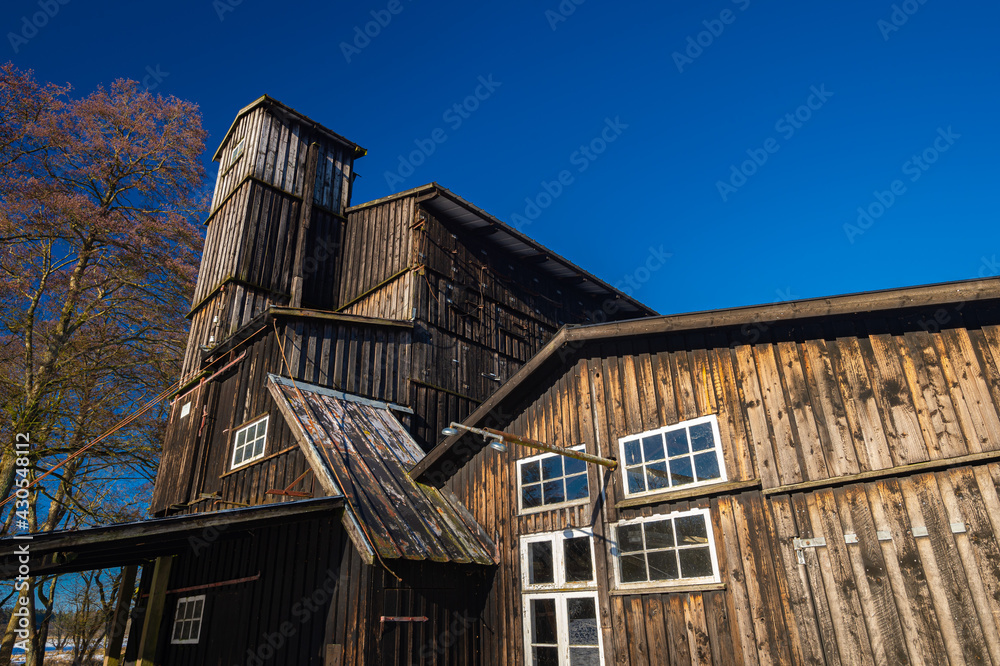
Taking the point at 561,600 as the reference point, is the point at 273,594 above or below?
above

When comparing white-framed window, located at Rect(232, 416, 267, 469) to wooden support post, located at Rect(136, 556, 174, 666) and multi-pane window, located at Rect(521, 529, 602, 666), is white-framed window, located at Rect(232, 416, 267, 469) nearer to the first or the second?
wooden support post, located at Rect(136, 556, 174, 666)

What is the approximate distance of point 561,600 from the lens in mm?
8703

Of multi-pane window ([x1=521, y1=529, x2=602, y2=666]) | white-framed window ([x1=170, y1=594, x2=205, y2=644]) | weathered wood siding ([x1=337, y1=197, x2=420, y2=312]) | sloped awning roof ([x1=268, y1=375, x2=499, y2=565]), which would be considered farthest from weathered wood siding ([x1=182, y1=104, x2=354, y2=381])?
multi-pane window ([x1=521, y1=529, x2=602, y2=666])

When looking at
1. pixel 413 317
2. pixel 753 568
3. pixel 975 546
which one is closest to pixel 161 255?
pixel 413 317

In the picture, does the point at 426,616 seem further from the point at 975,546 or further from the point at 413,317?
the point at 413,317

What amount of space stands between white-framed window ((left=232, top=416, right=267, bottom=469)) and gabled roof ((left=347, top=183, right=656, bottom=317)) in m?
7.71

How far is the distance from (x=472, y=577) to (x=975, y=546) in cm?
671

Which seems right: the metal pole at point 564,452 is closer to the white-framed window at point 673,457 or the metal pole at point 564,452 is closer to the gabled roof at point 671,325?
the white-framed window at point 673,457

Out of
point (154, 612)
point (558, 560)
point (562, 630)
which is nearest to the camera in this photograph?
point (562, 630)

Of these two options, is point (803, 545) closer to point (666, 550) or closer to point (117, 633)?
point (666, 550)

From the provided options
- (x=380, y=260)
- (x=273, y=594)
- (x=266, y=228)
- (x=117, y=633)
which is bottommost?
(x=117, y=633)

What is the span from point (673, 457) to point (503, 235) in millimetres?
11107

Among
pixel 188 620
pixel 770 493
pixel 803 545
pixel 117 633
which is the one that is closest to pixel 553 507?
pixel 770 493

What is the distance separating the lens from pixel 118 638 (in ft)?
47.2
